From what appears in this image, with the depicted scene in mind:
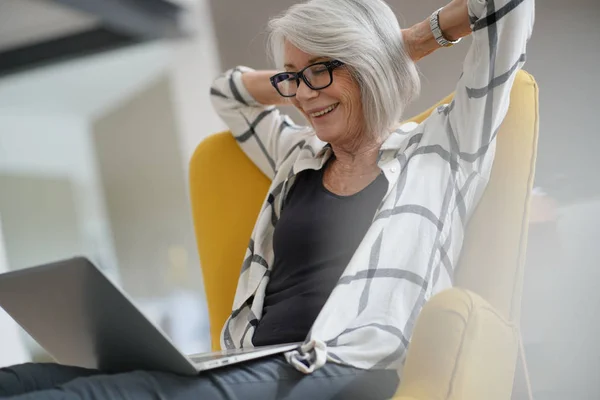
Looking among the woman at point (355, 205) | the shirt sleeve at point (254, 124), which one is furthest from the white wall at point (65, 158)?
the woman at point (355, 205)

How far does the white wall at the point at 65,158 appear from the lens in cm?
288

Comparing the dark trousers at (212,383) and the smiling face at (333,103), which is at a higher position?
the smiling face at (333,103)

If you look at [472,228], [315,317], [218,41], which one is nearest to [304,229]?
[315,317]

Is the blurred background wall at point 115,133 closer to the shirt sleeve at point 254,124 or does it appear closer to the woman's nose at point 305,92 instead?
the shirt sleeve at point 254,124

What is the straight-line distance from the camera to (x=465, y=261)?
107cm

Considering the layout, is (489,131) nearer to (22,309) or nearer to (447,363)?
(447,363)

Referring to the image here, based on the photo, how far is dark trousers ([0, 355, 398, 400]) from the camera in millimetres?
849

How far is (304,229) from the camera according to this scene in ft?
3.98

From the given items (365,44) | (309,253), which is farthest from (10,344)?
(365,44)

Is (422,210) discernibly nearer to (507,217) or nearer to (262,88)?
(507,217)

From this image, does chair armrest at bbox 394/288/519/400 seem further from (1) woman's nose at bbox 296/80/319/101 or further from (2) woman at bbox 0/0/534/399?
(1) woman's nose at bbox 296/80/319/101

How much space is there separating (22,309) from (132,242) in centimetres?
197

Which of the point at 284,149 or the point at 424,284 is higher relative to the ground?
the point at 284,149

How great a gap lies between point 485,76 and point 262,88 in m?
0.56
